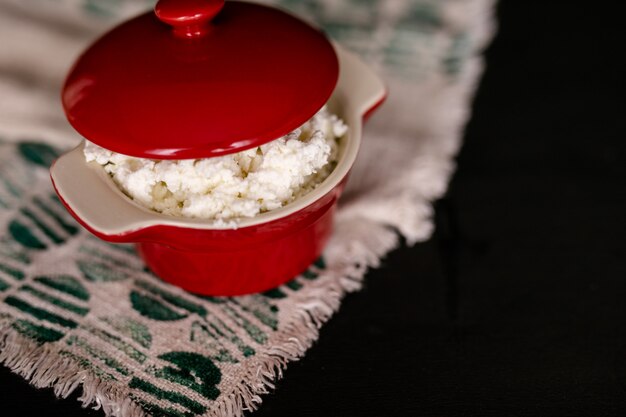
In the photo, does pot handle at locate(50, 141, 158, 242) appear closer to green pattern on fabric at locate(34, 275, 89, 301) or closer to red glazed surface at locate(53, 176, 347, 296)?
red glazed surface at locate(53, 176, 347, 296)

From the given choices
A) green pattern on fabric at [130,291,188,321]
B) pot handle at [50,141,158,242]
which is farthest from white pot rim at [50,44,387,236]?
green pattern on fabric at [130,291,188,321]

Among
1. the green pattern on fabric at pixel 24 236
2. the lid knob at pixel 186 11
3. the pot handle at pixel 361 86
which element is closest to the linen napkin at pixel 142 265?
the green pattern on fabric at pixel 24 236

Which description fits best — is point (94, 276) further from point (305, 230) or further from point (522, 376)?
point (522, 376)

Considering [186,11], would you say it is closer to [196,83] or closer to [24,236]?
[196,83]

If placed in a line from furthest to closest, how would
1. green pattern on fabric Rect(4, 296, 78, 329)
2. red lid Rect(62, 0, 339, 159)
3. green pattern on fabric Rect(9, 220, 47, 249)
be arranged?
green pattern on fabric Rect(9, 220, 47, 249)
green pattern on fabric Rect(4, 296, 78, 329)
red lid Rect(62, 0, 339, 159)

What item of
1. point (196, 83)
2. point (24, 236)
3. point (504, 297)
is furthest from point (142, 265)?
point (504, 297)

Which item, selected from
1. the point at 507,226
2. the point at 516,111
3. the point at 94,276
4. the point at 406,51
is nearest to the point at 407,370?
the point at 507,226
